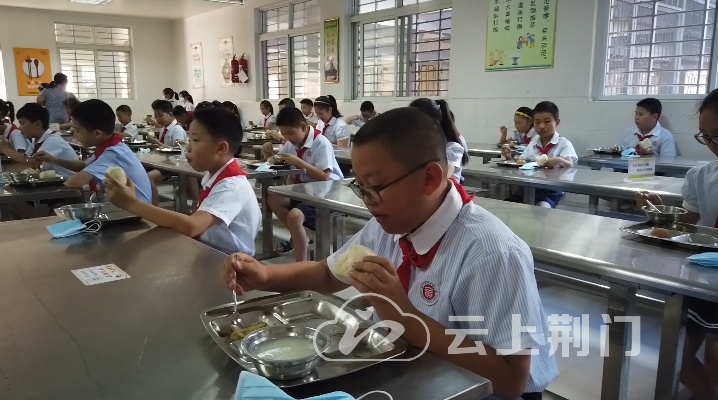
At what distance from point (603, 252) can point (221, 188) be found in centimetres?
146

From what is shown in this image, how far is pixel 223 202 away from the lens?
2172mm

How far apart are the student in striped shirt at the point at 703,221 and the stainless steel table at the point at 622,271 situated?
0.17 m

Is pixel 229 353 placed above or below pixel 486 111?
below

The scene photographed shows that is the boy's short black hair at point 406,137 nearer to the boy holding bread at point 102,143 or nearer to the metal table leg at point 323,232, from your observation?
the metal table leg at point 323,232

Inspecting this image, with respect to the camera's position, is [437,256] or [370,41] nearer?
[437,256]

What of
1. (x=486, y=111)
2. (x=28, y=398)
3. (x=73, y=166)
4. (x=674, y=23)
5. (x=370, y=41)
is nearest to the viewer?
(x=28, y=398)

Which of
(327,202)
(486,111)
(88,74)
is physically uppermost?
(88,74)

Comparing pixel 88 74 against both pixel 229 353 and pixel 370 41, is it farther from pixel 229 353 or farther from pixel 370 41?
pixel 229 353

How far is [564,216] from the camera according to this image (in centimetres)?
226

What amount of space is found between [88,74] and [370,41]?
7470 mm

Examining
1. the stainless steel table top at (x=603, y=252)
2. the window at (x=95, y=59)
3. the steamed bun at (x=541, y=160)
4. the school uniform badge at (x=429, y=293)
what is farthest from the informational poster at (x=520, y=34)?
the window at (x=95, y=59)

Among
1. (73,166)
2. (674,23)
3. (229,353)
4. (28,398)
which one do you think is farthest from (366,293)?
(674,23)

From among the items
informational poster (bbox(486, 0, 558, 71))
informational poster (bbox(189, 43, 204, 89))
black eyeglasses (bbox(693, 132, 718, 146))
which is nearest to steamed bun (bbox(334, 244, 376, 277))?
black eyeglasses (bbox(693, 132, 718, 146))

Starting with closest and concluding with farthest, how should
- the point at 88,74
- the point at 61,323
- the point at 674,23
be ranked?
the point at 61,323 → the point at 674,23 → the point at 88,74
